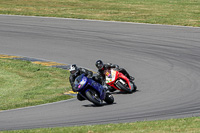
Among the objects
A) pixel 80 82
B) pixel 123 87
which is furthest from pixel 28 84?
pixel 80 82

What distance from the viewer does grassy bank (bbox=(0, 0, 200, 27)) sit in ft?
111

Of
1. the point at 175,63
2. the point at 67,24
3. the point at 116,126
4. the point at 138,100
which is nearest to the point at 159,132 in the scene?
the point at 116,126

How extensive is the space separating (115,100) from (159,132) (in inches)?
229

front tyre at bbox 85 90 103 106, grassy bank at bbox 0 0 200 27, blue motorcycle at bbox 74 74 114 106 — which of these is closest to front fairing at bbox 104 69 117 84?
blue motorcycle at bbox 74 74 114 106

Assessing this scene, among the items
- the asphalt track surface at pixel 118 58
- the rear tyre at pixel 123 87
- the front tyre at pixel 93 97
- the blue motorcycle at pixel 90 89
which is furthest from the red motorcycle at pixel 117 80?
the front tyre at pixel 93 97

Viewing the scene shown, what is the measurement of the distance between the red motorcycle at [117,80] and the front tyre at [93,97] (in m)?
2.15

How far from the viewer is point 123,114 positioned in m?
13.9

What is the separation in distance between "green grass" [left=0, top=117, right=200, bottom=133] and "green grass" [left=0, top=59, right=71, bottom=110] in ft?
15.0

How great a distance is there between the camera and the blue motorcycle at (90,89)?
1495 cm

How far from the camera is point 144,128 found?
11.1 meters

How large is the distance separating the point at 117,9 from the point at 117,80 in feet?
70.1

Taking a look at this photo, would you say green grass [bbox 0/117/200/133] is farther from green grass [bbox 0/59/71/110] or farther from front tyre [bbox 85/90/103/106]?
green grass [bbox 0/59/71/110]

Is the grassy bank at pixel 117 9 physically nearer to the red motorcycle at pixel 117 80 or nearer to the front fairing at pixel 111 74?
the red motorcycle at pixel 117 80

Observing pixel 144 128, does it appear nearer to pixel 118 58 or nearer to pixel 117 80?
pixel 117 80
